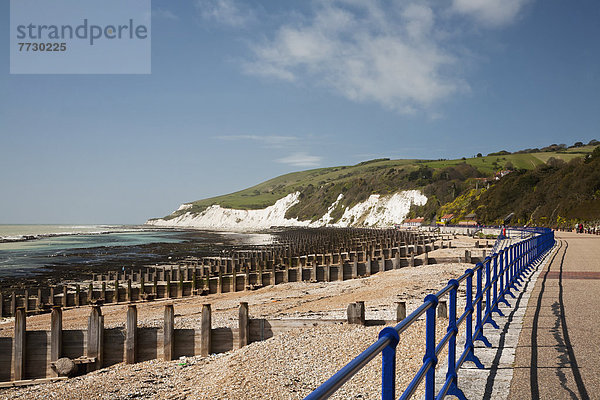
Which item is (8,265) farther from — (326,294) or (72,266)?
(326,294)

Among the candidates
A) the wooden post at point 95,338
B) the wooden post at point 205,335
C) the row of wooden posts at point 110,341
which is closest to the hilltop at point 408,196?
the row of wooden posts at point 110,341

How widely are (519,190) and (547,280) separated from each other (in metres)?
79.4

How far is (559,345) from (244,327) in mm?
6238

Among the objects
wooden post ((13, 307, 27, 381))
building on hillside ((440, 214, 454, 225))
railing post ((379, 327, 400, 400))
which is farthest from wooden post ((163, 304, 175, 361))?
building on hillside ((440, 214, 454, 225))

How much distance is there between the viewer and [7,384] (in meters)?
10.6

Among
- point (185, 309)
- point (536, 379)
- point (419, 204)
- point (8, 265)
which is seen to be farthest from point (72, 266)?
point (419, 204)

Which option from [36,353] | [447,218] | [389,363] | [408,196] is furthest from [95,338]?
[408,196]

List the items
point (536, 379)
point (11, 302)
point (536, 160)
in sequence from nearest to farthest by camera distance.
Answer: point (536, 379) → point (11, 302) → point (536, 160)

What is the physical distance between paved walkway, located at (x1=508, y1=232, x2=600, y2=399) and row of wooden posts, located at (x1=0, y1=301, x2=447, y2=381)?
232 cm

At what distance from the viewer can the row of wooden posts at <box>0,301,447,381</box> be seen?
34.7 ft

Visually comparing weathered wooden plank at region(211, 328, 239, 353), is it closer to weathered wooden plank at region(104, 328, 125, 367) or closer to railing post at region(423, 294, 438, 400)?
weathered wooden plank at region(104, 328, 125, 367)

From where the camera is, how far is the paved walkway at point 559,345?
5.24m

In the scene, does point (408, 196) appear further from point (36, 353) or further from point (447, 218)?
point (36, 353)

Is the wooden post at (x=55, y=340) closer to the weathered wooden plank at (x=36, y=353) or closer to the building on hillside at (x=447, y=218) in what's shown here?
the weathered wooden plank at (x=36, y=353)
